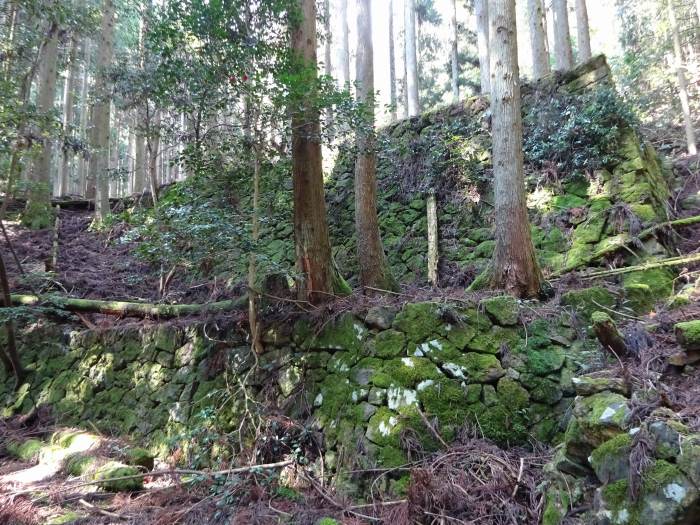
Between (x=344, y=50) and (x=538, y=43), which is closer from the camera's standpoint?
(x=538, y=43)

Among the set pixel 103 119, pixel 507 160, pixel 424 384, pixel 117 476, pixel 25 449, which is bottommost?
pixel 25 449

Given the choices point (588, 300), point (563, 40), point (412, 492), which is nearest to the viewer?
point (412, 492)

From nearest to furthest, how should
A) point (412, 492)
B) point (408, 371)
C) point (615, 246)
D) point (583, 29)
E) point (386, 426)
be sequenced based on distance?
point (412, 492) → point (386, 426) → point (408, 371) → point (615, 246) → point (583, 29)

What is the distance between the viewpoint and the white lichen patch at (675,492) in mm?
1954

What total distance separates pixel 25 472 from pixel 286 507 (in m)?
3.23

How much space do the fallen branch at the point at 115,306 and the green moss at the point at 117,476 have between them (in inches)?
85.2

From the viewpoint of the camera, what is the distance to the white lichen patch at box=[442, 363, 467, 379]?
3883 mm

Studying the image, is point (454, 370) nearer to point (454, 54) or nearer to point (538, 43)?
point (538, 43)

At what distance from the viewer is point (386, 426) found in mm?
3781

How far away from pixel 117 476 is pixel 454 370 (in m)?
3.34

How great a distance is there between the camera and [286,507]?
3.59m

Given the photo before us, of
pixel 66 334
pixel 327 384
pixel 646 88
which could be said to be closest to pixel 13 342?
pixel 66 334

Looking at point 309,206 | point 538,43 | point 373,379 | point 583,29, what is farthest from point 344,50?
point 373,379

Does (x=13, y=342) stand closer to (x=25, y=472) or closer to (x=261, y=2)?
(x=25, y=472)
